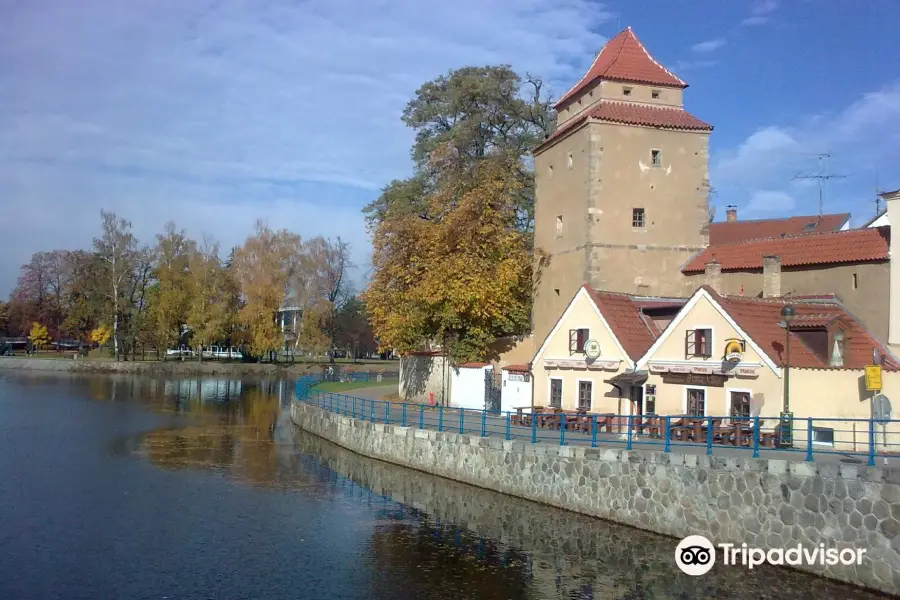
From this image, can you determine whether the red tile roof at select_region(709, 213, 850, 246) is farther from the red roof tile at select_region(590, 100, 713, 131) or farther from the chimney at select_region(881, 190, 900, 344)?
the chimney at select_region(881, 190, 900, 344)

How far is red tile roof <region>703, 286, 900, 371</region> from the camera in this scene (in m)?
20.6

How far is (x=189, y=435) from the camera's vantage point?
32.3 metres

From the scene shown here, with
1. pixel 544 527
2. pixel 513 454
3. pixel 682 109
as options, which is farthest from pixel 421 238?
pixel 544 527

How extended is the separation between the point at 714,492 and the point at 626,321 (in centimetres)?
1133

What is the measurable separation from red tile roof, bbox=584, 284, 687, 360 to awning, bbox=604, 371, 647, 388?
805mm

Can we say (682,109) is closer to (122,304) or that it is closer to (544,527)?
(544,527)

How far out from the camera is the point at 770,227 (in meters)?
49.8

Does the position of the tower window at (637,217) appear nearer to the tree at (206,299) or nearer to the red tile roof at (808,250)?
the red tile roof at (808,250)

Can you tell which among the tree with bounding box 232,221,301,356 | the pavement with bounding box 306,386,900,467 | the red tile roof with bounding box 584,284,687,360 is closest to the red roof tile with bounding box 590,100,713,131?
the red tile roof with bounding box 584,284,687,360

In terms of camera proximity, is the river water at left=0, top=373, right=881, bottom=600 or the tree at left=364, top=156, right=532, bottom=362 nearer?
the river water at left=0, top=373, right=881, bottom=600

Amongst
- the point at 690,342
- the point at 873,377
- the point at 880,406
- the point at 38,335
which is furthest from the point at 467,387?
the point at 38,335

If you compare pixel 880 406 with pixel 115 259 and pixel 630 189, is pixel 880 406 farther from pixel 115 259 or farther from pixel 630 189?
pixel 115 259

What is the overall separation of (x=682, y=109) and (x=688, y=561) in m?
24.1

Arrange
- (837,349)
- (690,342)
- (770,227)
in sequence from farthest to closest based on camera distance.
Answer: (770,227) < (690,342) < (837,349)
